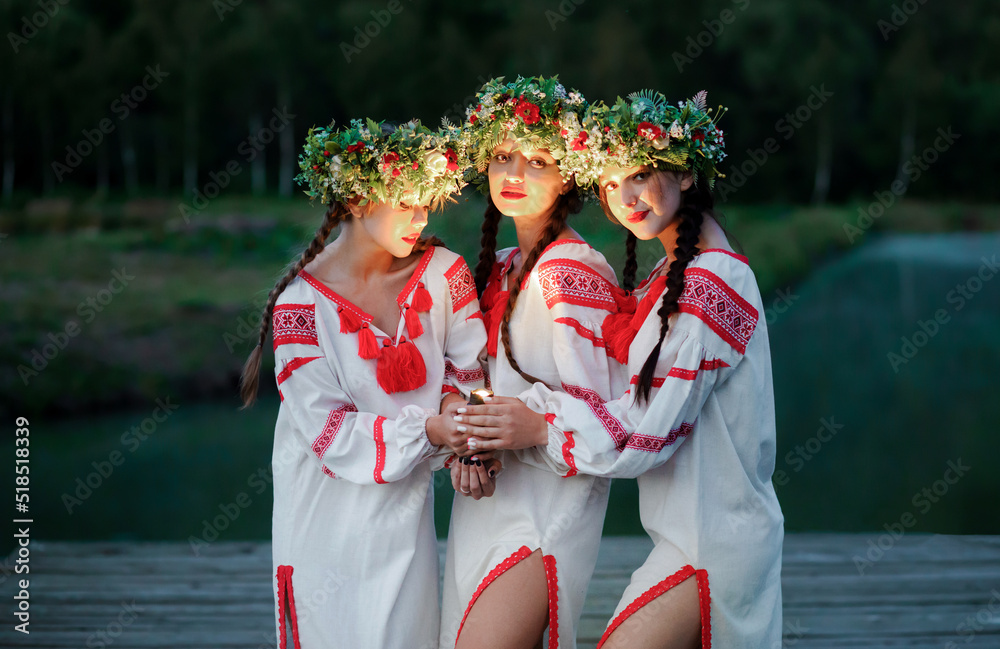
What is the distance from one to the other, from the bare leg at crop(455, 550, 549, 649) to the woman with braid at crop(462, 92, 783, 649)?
0.19 metres

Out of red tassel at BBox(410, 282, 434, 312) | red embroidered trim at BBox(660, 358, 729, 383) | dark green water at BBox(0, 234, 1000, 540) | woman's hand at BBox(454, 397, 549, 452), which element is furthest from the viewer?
dark green water at BBox(0, 234, 1000, 540)

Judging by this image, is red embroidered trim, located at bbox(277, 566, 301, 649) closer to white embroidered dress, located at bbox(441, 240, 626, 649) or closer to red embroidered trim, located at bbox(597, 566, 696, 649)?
white embroidered dress, located at bbox(441, 240, 626, 649)

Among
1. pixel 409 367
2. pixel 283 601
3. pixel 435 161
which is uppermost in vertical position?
pixel 435 161

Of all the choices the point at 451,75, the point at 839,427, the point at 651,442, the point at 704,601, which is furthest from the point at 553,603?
the point at 839,427

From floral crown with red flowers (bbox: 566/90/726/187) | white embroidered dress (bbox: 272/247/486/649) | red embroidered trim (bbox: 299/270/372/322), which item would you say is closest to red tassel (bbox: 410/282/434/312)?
white embroidered dress (bbox: 272/247/486/649)

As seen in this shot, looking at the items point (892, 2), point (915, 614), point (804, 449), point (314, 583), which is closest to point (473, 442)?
point (314, 583)

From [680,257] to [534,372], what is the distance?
477mm

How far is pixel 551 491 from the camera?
2432 mm

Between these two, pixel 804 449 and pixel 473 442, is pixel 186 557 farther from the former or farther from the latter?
pixel 804 449

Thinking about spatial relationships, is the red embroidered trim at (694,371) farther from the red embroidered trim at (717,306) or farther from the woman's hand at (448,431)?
the woman's hand at (448,431)

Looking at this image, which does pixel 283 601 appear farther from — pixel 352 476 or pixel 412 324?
pixel 412 324

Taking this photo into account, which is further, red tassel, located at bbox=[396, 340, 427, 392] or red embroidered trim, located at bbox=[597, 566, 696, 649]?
red tassel, located at bbox=[396, 340, 427, 392]

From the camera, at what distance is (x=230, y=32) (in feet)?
30.4

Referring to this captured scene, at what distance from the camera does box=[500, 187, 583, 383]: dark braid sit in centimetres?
252
